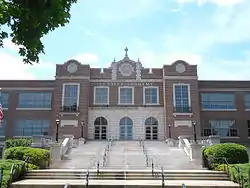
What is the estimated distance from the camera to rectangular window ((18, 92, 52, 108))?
121ft

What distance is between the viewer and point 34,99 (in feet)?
121

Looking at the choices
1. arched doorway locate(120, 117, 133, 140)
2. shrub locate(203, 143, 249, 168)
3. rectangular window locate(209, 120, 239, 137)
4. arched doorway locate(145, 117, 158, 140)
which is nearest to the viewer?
shrub locate(203, 143, 249, 168)

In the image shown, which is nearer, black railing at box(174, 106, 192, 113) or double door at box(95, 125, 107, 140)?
black railing at box(174, 106, 192, 113)

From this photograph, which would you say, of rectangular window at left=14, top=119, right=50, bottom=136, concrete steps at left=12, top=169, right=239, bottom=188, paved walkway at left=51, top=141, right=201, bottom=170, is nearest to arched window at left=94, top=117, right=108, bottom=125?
paved walkway at left=51, top=141, right=201, bottom=170

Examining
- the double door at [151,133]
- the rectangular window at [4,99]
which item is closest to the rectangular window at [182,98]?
the double door at [151,133]

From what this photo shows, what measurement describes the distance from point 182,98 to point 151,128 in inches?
195

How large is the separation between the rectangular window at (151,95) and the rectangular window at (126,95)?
1633mm

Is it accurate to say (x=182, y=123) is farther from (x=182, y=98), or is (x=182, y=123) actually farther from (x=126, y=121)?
(x=126, y=121)

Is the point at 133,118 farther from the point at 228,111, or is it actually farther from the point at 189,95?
the point at 228,111

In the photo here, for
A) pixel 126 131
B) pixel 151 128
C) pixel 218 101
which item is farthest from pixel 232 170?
pixel 218 101

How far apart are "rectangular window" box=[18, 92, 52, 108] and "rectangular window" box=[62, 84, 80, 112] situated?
229cm

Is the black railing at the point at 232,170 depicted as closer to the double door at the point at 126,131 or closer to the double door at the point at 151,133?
the double door at the point at 151,133

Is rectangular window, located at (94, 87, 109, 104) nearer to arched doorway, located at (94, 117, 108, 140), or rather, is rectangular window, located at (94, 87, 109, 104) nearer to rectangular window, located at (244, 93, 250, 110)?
arched doorway, located at (94, 117, 108, 140)

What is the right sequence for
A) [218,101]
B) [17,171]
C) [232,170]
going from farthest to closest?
[218,101] → [232,170] → [17,171]
